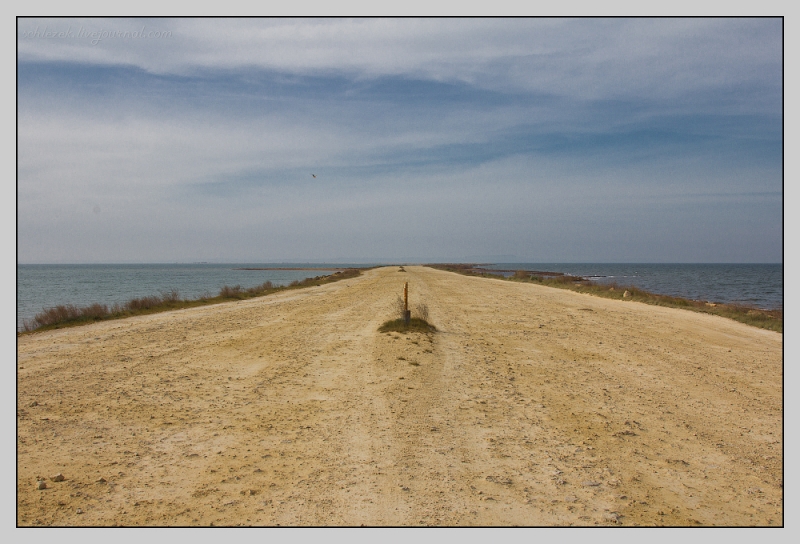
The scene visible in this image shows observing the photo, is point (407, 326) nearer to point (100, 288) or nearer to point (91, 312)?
point (91, 312)

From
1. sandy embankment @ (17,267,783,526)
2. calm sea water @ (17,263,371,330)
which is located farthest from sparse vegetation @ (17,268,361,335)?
sandy embankment @ (17,267,783,526)

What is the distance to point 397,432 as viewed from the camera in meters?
6.31

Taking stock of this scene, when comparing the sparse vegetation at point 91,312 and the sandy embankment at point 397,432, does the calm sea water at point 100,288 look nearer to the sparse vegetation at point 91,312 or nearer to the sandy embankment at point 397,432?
the sparse vegetation at point 91,312

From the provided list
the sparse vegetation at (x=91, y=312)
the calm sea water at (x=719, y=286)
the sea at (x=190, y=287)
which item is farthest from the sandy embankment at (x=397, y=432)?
the sea at (x=190, y=287)

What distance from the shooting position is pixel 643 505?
14.9 feet

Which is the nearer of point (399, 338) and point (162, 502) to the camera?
point (162, 502)

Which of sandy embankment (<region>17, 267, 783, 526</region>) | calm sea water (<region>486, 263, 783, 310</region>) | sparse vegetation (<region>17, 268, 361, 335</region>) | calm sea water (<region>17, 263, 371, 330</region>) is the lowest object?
calm sea water (<region>486, 263, 783, 310</region>)

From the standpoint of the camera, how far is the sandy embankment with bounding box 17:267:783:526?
4488 millimetres

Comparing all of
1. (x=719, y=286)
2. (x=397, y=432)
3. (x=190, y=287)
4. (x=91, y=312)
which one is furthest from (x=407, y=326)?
(x=719, y=286)

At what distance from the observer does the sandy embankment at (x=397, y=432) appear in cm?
449

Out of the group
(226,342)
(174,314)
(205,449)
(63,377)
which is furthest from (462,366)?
(174,314)

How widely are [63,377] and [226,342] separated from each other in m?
4.13

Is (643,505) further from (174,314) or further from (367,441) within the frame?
(174,314)

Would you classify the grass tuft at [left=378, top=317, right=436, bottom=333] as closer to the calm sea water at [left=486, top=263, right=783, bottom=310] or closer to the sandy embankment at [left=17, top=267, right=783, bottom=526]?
the sandy embankment at [left=17, top=267, right=783, bottom=526]
